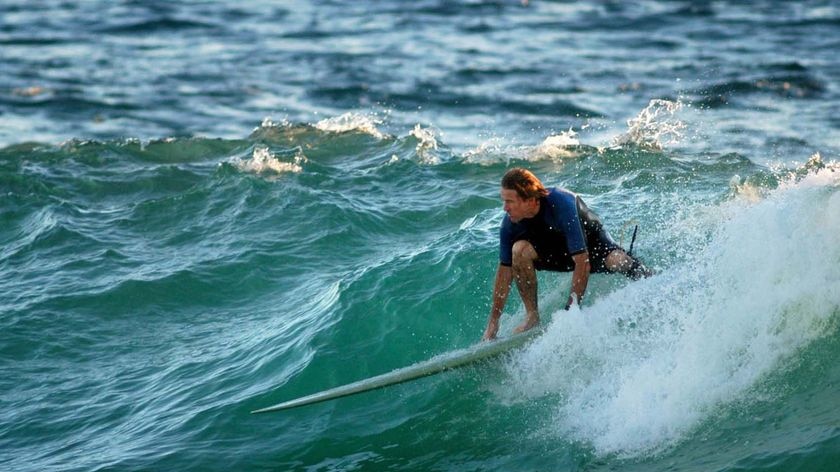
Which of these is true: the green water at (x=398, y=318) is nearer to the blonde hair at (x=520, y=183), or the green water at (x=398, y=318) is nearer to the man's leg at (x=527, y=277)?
the man's leg at (x=527, y=277)

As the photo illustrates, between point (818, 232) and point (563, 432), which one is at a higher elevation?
point (818, 232)

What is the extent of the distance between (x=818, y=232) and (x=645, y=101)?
12.6m

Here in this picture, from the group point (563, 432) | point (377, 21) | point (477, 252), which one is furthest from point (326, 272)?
point (377, 21)

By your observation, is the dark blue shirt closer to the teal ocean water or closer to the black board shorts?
the black board shorts

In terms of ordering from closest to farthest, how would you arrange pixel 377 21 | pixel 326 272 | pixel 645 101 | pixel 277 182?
pixel 326 272, pixel 277 182, pixel 645 101, pixel 377 21

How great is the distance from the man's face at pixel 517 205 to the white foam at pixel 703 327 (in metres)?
0.87

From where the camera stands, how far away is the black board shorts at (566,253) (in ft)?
32.4

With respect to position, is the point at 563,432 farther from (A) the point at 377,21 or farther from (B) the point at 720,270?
(A) the point at 377,21

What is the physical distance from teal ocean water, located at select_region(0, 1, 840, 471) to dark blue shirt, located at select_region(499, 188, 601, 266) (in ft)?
2.12

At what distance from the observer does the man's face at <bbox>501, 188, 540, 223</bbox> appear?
31.2 ft

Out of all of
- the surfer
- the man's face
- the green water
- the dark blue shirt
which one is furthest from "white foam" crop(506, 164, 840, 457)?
the man's face

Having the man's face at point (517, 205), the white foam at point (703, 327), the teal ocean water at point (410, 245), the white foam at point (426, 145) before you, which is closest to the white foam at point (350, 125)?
the teal ocean water at point (410, 245)

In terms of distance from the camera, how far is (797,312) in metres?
9.41

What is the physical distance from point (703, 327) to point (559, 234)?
1.39 m
